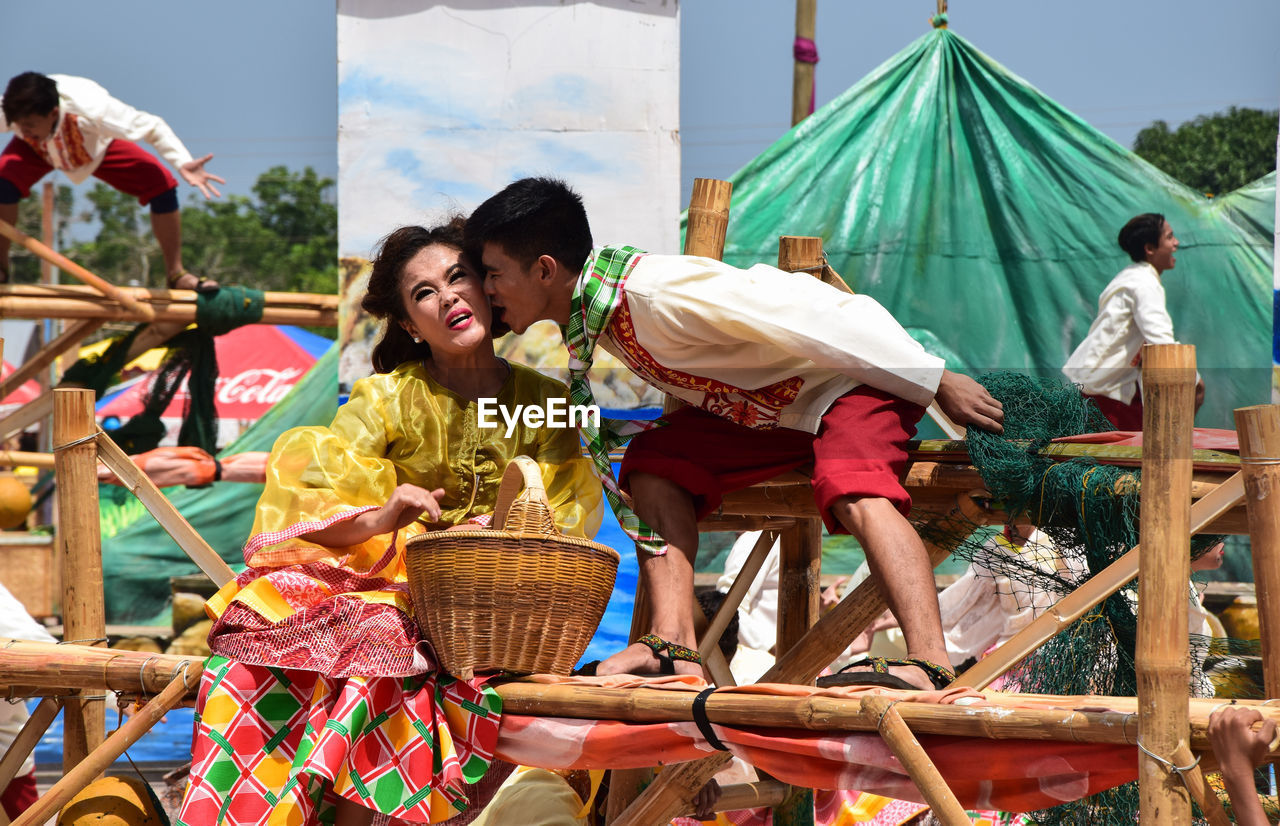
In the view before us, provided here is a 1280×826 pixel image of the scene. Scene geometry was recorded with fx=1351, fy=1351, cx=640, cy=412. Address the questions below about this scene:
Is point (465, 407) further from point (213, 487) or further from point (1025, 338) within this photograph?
point (213, 487)

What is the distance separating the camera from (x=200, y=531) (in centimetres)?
723

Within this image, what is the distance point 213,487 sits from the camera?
738cm

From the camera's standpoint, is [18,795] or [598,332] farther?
[18,795]

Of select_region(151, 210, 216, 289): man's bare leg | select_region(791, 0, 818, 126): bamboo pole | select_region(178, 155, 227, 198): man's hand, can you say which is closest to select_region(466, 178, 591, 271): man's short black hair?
select_region(791, 0, 818, 126): bamboo pole

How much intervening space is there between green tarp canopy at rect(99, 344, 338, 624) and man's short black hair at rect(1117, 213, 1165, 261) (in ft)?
12.9

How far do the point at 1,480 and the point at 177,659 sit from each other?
464 cm

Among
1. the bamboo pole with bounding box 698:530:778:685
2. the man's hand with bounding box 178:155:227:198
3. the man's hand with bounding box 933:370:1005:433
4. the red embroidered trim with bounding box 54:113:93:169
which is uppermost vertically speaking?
the red embroidered trim with bounding box 54:113:93:169

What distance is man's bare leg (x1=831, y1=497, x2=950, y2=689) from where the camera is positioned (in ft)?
7.20

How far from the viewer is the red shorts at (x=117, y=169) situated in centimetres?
585

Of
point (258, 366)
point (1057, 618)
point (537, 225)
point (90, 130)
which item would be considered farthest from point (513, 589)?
point (258, 366)

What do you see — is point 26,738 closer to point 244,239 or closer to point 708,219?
point 708,219

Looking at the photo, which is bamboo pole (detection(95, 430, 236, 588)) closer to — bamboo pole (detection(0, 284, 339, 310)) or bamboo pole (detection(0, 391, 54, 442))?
bamboo pole (detection(0, 284, 339, 310))

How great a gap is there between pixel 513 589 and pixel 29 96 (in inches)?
170

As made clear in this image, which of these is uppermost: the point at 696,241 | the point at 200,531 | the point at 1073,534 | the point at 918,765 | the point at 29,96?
the point at 29,96
